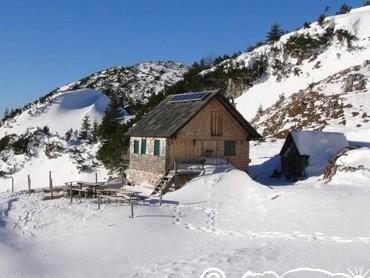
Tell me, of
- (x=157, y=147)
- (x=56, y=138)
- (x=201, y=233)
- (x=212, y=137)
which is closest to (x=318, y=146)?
(x=212, y=137)

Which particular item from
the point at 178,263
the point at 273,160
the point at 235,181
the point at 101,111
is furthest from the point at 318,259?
the point at 101,111

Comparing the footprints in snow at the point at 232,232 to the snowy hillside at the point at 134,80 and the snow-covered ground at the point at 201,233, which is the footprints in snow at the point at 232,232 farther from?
the snowy hillside at the point at 134,80

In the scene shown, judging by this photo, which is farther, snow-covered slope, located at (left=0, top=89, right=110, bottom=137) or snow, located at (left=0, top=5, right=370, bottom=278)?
snow-covered slope, located at (left=0, top=89, right=110, bottom=137)

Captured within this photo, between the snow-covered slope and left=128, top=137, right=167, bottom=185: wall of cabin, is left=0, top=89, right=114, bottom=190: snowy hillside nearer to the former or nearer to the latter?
the snow-covered slope

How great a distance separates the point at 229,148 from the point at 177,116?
425cm

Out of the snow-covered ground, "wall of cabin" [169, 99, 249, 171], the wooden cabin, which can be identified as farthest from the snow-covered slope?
the snow-covered ground

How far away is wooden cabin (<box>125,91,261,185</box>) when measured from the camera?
96.2 ft

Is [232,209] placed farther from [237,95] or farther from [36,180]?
[237,95]

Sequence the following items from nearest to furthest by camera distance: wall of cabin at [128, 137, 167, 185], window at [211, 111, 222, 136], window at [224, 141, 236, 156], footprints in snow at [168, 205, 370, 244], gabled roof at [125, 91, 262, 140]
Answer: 1. footprints in snow at [168, 205, 370, 244]
2. gabled roof at [125, 91, 262, 140]
3. wall of cabin at [128, 137, 167, 185]
4. window at [211, 111, 222, 136]
5. window at [224, 141, 236, 156]

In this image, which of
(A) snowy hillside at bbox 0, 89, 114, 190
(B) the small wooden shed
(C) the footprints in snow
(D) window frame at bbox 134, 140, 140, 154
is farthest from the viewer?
(A) snowy hillside at bbox 0, 89, 114, 190

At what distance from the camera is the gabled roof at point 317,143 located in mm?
29953

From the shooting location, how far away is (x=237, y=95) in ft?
213

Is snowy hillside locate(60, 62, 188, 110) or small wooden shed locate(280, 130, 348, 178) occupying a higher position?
snowy hillside locate(60, 62, 188, 110)

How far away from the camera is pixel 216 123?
30.6 m
